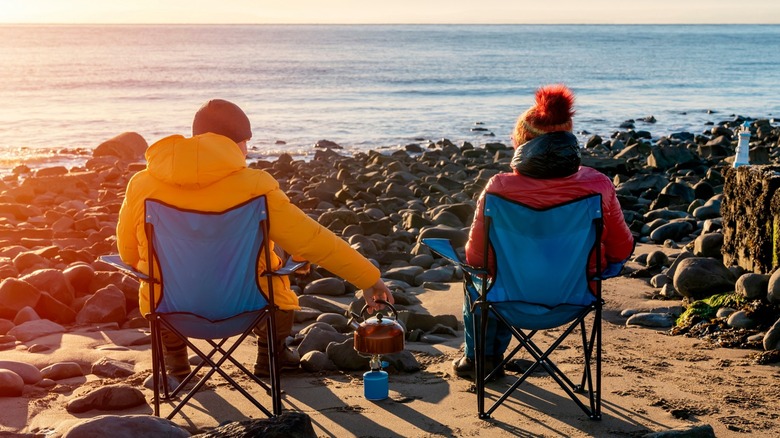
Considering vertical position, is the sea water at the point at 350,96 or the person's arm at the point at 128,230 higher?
the person's arm at the point at 128,230

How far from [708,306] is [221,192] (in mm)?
3720

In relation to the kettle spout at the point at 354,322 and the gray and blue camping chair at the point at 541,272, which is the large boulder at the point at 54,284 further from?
the gray and blue camping chair at the point at 541,272

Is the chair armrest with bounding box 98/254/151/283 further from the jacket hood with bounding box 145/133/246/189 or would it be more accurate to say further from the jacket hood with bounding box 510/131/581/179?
the jacket hood with bounding box 510/131/581/179

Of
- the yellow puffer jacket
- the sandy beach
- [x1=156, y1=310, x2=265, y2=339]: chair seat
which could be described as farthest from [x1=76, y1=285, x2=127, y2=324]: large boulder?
[x1=156, y1=310, x2=265, y2=339]: chair seat

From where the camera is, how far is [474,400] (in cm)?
479

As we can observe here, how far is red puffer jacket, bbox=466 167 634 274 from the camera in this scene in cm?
454

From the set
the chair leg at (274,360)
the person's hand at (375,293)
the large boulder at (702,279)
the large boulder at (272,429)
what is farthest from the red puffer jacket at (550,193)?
the large boulder at (702,279)

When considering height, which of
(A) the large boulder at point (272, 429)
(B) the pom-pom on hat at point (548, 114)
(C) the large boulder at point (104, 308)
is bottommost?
(C) the large boulder at point (104, 308)

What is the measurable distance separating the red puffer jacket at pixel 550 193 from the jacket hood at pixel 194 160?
4.01 feet

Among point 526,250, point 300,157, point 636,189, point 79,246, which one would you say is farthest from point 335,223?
point 300,157

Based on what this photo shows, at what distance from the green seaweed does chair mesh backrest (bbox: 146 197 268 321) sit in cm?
329

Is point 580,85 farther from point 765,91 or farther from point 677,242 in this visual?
point 677,242

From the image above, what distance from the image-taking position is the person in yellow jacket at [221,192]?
13.7 feet

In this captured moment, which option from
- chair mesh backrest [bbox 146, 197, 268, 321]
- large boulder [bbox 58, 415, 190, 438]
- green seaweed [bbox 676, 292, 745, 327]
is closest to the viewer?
large boulder [bbox 58, 415, 190, 438]
